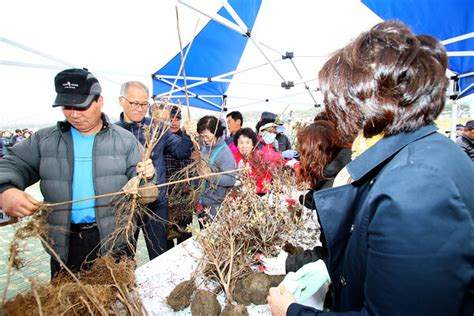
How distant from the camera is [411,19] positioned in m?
3.46

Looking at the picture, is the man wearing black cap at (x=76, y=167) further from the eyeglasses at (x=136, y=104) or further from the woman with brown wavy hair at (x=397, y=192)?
the woman with brown wavy hair at (x=397, y=192)

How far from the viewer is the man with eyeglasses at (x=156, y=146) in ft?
7.27

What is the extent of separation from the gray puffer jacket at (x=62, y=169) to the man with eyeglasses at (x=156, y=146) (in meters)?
0.55

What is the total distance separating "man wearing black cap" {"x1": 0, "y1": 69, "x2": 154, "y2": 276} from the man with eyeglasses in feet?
1.73

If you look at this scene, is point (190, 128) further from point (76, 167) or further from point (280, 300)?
point (280, 300)

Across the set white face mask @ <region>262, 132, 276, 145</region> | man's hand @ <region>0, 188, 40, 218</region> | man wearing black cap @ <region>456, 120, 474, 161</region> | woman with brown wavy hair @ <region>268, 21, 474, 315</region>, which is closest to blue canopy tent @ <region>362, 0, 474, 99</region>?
man wearing black cap @ <region>456, 120, 474, 161</region>

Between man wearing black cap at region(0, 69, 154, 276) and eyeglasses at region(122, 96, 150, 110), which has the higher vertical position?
eyeglasses at region(122, 96, 150, 110)

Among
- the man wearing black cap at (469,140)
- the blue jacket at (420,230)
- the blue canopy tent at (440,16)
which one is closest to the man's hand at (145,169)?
the blue jacket at (420,230)

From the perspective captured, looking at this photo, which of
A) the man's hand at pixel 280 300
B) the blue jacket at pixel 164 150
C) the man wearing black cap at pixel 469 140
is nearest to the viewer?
the man's hand at pixel 280 300

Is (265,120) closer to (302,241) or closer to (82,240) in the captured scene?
(302,241)

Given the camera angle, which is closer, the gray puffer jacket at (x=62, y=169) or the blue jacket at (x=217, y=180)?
the gray puffer jacket at (x=62, y=169)

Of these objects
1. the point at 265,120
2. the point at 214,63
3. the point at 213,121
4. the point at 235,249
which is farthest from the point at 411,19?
the point at 235,249

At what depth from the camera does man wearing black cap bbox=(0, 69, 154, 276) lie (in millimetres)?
1559

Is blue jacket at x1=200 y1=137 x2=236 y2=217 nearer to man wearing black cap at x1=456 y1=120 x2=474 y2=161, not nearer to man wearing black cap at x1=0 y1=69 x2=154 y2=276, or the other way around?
man wearing black cap at x1=0 y1=69 x2=154 y2=276
